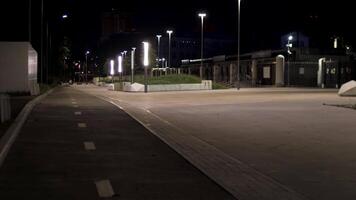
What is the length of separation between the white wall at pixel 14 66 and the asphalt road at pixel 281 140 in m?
16.5

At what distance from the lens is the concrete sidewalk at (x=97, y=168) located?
8.86 metres

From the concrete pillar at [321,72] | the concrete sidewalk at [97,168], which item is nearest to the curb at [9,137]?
the concrete sidewalk at [97,168]

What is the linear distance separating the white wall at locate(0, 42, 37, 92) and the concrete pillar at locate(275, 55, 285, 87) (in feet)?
95.4

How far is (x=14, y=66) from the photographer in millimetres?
39656

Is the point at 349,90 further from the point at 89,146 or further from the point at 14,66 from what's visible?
the point at 89,146

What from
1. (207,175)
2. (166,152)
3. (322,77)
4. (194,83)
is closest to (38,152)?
(166,152)

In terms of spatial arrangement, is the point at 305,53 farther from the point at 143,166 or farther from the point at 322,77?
the point at 143,166

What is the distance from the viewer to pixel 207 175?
10352 mm

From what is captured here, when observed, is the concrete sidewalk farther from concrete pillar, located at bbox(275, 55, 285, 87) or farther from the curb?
concrete pillar, located at bbox(275, 55, 285, 87)

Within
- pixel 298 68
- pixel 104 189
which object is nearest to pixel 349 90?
pixel 298 68

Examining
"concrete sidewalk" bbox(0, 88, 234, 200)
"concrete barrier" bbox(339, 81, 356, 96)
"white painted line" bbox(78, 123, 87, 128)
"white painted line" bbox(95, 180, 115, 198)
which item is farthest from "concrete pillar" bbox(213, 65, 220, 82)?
"white painted line" bbox(95, 180, 115, 198)

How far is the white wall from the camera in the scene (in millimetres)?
39469

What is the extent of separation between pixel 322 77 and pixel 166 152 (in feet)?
160

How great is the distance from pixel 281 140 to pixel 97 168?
227 inches
